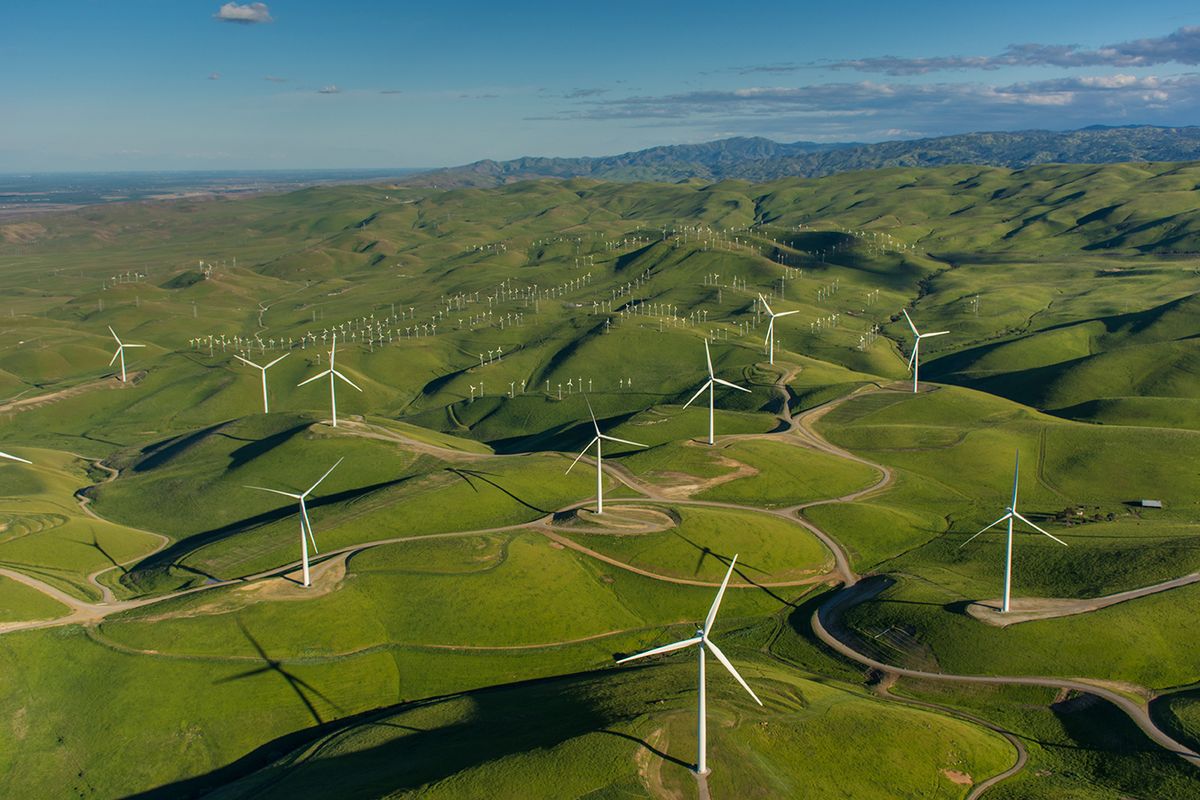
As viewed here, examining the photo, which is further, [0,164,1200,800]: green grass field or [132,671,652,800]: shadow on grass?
[0,164,1200,800]: green grass field

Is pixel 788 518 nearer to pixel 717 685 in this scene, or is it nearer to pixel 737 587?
pixel 737 587

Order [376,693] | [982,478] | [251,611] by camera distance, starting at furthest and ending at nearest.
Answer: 1. [982,478]
2. [251,611]
3. [376,693]

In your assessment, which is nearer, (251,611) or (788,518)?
(251,611)

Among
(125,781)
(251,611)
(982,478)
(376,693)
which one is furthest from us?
(982,478)

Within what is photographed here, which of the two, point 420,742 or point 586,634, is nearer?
point 420,742

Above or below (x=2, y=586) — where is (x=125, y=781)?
below

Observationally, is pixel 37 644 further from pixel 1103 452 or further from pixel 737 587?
pixel 1103 452

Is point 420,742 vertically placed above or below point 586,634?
above

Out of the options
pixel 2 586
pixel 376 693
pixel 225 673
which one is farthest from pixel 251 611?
pixel 2 586

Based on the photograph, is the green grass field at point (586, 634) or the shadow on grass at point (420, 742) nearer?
the shadow on grass at point (420, 742)
